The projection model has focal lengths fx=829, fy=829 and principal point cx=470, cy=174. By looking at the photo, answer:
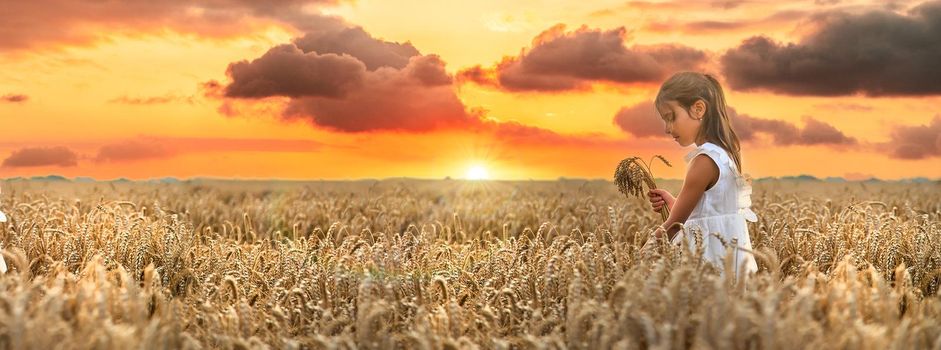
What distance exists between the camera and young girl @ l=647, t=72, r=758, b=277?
15.3 ft

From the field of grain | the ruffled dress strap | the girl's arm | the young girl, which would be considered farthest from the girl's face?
the field of grain

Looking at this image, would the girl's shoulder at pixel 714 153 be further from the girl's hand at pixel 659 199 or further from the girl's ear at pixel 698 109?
the girl's hand at pixel 659 199

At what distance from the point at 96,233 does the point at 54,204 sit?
3.93 meters

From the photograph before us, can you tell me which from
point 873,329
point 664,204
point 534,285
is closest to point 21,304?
point 534,285

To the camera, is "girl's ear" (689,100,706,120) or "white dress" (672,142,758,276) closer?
"white dress" (672,142,758,276)

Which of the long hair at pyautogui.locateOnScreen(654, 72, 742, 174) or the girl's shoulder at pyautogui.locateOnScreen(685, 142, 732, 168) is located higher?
the long hair at pyautogui.locateOnScreen(654, 72, 742, 174)

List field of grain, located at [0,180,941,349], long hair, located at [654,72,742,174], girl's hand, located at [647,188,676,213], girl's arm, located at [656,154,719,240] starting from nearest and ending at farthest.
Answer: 1. field of grain, located at [0,180,941,349]
2. girl's arm, located at [656,154,719,240]
3. long hair, located at [654,72,742,174]
4. girl's hand, located at [647,188,676,213]

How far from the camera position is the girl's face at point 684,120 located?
487 centimetres

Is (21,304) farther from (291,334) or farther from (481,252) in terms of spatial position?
(481,252)

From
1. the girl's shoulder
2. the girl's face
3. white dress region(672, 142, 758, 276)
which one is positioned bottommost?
white dress region(672, 142, 758, 276)

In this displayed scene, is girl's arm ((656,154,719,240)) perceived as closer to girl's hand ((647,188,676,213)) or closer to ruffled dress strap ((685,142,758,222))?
ruffled dress strap ((685,142,758,222))

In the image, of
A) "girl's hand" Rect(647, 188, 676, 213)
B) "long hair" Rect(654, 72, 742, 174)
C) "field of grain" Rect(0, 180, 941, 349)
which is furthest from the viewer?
"girl's hand" Rect(647, 188, 676, 213)

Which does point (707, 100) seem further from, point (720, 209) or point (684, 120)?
point (720, 209)

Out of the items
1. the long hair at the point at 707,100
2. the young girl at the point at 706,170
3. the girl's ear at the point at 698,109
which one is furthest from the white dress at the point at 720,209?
the girl's ear at the point at 698,109
